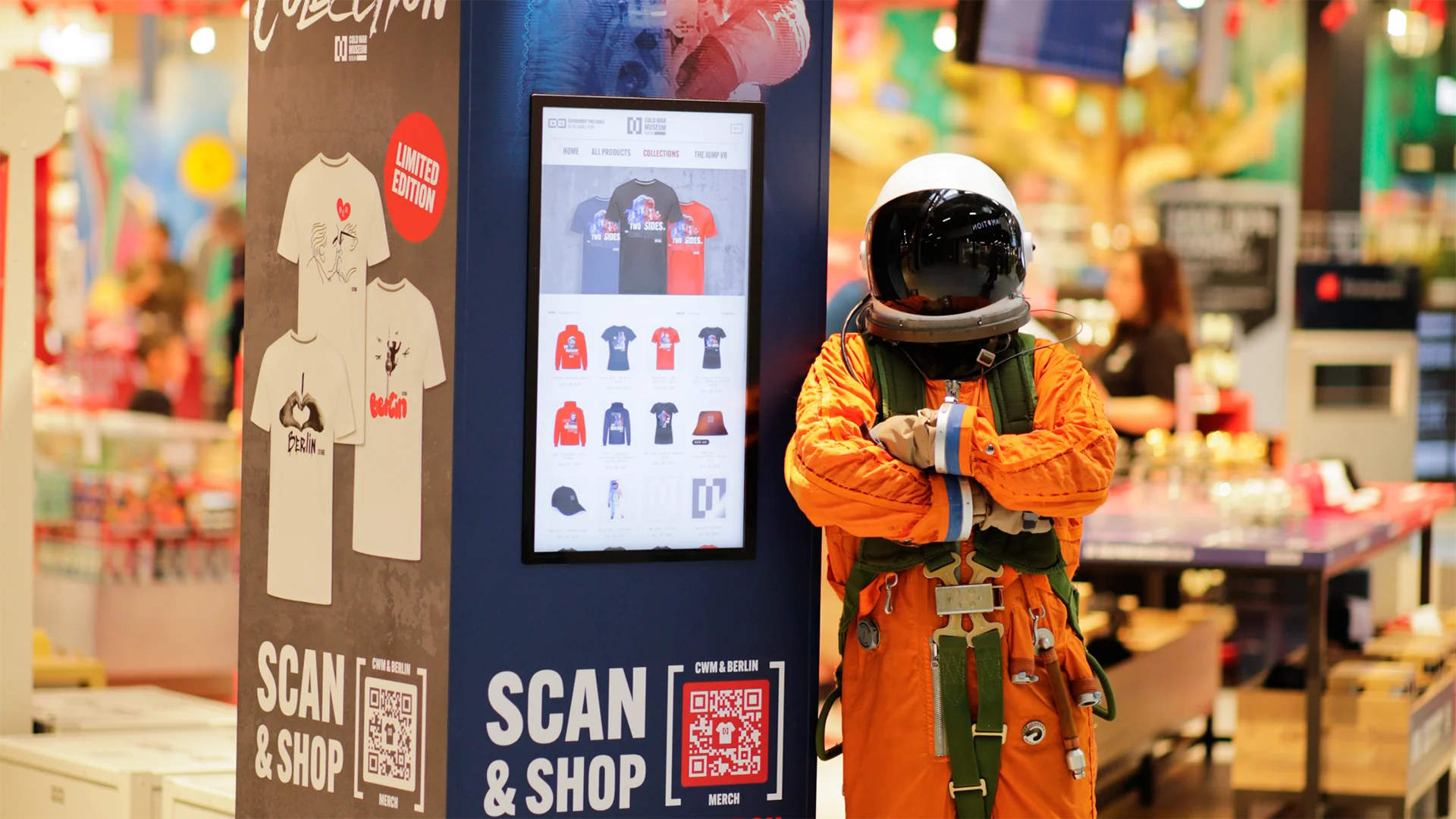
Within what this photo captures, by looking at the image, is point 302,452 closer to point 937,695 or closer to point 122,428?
point 937,695

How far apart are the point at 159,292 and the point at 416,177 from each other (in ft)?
22.8

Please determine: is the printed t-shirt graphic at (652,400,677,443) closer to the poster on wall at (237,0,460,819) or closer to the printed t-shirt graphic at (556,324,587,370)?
the printed t-shirt graphic at (556,324,587,370)

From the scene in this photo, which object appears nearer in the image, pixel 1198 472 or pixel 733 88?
pixel 733 88

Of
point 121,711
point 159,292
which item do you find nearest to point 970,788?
point 121,711

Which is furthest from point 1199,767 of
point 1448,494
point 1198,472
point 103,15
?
point 103,15

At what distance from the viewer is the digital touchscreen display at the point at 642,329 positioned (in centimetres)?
279

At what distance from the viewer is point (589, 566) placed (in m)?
2.84

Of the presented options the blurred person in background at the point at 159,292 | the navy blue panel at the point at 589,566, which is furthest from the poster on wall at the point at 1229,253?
the navy blue panel at the point at 589,566

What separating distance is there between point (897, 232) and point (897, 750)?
0.88 m

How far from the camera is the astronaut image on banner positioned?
2775 millimetres

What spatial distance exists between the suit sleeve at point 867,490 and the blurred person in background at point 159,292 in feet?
22.9

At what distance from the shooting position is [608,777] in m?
2.88

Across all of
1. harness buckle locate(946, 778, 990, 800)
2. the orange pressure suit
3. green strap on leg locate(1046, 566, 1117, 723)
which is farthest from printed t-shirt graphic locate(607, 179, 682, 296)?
harness buckle locate(946, 778, 990, 800)

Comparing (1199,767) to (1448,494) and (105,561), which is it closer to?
(1448,494)
